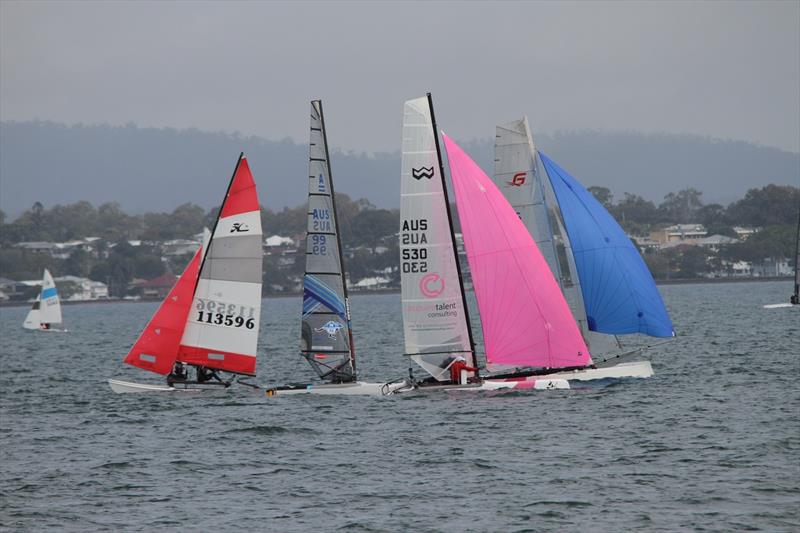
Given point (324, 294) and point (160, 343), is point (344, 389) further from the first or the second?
point (160, 343)

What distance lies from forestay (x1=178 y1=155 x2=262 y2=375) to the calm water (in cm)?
149

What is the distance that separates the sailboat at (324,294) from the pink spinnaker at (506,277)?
129 inches

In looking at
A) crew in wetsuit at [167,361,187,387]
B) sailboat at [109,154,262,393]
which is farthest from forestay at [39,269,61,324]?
sailboat at [109,154,262,393]

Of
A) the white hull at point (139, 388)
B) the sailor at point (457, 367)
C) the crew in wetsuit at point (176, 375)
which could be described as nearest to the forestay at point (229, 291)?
the crew in wetsuit at point (176, 375)

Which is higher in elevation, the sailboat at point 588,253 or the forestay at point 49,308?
the sailboat at point 588,253

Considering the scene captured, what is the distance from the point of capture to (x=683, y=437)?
25.5m

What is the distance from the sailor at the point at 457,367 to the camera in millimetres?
30891

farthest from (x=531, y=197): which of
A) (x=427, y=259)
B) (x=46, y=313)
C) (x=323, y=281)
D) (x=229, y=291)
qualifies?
(x=46, y=313)

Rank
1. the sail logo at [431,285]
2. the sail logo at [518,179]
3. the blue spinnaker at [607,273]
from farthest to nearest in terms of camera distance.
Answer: the sail logo at [518,179] → the blue spinnaker at [607,273] → the sail logo at [431,285]

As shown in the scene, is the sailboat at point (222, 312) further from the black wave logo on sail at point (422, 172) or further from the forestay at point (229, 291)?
the black wave logo on sail at point (422, 172)

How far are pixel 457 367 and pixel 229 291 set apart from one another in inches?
280

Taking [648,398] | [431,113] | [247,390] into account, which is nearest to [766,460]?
[648,398]

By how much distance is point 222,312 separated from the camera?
3400 centimetres

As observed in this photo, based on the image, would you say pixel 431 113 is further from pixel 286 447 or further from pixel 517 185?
pixel 286 447
